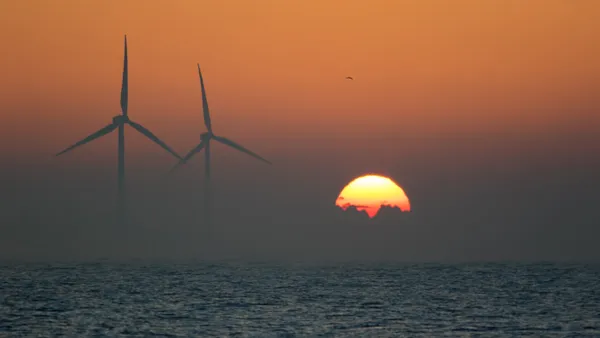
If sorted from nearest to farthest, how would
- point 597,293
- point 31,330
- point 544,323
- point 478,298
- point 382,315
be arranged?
1. point 31,330
2. point 544,323
3. point 382,315
4. point 478,298
5. point 597,293

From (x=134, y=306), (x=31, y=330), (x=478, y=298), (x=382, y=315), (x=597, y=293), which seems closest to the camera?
(x=31, y=330)

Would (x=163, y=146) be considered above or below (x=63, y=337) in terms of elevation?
above

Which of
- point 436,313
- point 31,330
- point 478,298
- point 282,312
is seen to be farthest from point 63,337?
point 478,298

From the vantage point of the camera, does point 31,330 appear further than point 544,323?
No

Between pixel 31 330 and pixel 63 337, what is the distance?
31.2ft

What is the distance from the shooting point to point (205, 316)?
13312cm

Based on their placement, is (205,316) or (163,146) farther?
(163,146)

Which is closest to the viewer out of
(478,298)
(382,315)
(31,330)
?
(31,330)

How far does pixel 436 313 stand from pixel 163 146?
259ft

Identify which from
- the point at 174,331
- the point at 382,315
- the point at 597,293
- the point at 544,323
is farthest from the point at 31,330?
the point at 597,293

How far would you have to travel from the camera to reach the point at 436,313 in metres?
138

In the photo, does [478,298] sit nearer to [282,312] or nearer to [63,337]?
[282,312]

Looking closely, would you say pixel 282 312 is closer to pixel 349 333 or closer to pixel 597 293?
pixel 349 333

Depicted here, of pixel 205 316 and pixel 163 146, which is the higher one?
pixel 163 146
